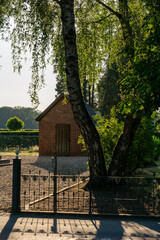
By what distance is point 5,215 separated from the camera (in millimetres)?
6590

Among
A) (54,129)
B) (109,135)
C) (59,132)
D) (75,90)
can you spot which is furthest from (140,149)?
(54,129)

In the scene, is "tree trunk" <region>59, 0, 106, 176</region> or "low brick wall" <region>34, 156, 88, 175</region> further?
"low brick wall" <region>34, 156, 88, 175</region>

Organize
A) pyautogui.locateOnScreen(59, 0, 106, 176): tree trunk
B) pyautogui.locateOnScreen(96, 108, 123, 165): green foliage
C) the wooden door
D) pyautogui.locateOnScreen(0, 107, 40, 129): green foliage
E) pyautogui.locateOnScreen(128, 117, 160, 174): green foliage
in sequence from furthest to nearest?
pyautogui.locateOnScreen(0, 107, 40, 129): green foliage
the wooden door
pyautogui.locateOnScreen(128, 117, 160, 174): green foliage
pyautogui.locateOnScreen(96, 108, 123, 165): green foliage
pyautogui.locateOnScreen(59, 0, 106, 176): tree trunk

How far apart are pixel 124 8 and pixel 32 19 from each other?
291cm

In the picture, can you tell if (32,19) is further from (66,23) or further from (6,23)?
(66,23)

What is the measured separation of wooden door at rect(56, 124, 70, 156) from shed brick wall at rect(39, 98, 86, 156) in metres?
0.25

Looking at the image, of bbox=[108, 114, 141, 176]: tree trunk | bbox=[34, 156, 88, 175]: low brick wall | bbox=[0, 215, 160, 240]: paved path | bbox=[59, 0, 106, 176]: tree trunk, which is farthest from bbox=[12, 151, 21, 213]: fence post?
bbox=[34, 156, 88, 175]: low brick wall

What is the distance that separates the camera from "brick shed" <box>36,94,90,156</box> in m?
22.4

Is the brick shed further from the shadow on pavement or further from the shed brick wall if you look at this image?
the shadow on pavement

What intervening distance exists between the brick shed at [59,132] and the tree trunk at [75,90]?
44.0ft

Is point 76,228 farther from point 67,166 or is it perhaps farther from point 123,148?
point 67,166

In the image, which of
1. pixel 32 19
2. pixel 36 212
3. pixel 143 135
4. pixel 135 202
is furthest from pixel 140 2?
pixel 36 212

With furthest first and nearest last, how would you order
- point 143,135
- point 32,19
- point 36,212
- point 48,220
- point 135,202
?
point 143,135 → point 32,19 → point 135,202 → point 36,212 → point 48,220

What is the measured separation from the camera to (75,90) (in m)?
8.42
